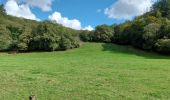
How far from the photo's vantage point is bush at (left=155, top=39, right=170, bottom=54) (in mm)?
52688

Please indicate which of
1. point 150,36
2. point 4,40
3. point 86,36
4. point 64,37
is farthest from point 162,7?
point 4,40

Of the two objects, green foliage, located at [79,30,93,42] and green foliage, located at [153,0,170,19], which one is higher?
green foliage, located at [153,0,170,19]

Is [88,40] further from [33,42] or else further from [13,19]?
[13,19]

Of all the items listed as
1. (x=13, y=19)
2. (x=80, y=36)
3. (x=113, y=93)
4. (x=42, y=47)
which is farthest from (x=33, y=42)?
(x=113, y=93)

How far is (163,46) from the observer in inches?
2095

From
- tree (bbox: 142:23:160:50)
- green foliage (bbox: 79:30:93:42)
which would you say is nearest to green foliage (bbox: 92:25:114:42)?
green foliage (bbox: 79:30:93:42)

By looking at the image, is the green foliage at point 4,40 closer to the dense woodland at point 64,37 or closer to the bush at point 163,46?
the dense woodland at point 64,37

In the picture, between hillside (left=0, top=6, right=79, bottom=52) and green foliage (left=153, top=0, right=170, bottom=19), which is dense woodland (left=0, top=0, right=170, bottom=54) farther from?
green foliage (left=153, top=0, right=170, bottom=19)

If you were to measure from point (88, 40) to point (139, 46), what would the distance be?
1796 centimetres

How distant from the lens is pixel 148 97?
514 inches

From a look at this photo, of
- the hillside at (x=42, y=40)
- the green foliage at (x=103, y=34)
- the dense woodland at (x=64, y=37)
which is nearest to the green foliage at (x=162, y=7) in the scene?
the dense woodland at (x=64, y=37)

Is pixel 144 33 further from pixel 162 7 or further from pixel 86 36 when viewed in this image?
pixel 162 7

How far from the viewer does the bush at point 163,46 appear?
173 ft

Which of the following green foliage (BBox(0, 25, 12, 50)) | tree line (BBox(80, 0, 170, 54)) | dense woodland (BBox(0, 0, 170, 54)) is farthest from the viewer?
green foliage (BBox(0, 25, 12, 50))
